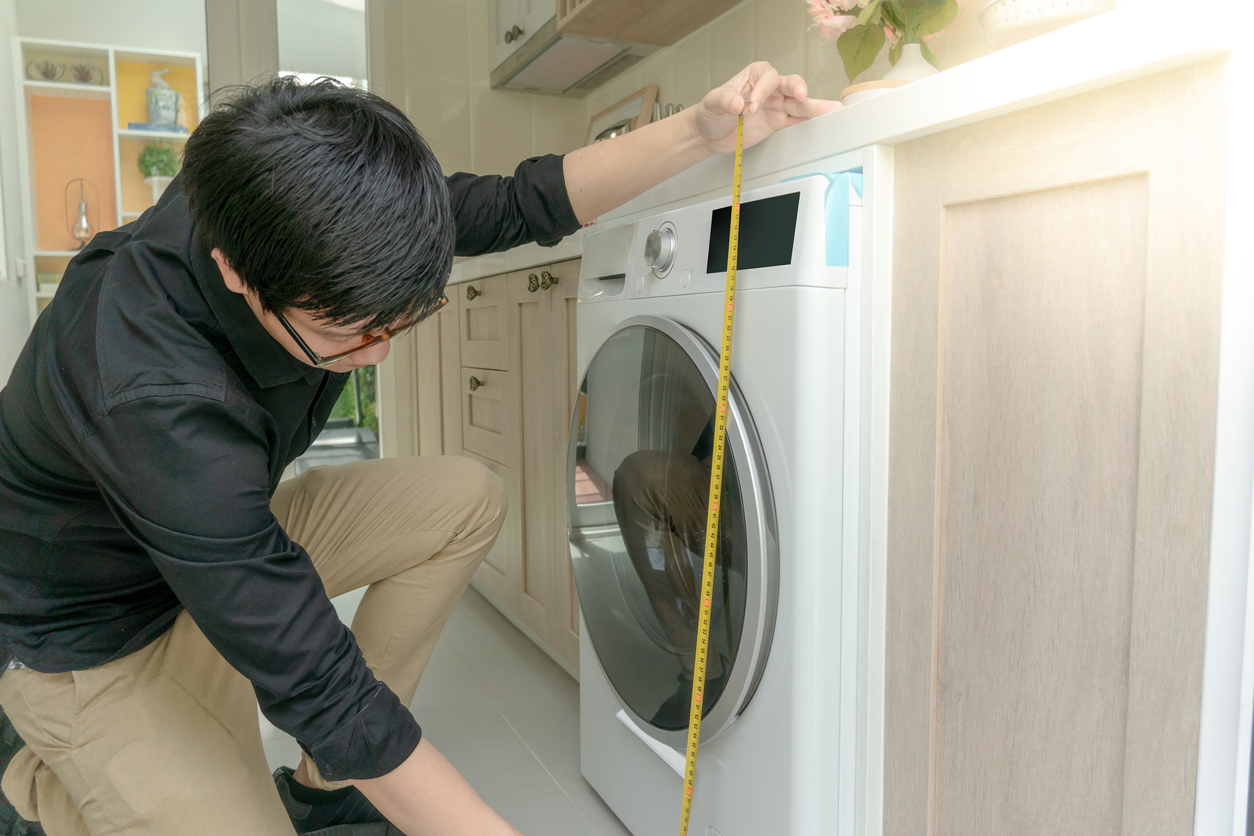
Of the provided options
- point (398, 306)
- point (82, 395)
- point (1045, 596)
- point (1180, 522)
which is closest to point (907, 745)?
point (1045, 596)

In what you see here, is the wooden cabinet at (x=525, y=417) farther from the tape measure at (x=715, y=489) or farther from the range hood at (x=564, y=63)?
the range hood at (x=564, y=63)

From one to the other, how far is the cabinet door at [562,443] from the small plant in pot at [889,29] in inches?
24.8

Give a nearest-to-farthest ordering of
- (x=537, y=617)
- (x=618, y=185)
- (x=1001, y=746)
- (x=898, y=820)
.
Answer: (x=1001, y=746) < (x=898, y=820) < (x=618, y=185) < (x=537, y=617)

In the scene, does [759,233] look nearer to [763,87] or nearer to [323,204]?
[763,87]

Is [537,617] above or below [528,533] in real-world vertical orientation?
below

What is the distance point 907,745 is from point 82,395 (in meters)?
0.89

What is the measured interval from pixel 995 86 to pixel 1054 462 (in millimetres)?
330

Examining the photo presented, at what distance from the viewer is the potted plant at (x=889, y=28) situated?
108cm

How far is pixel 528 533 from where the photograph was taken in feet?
6.46

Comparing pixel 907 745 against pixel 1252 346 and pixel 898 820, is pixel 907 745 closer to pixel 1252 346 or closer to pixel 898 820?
pixel 898 820

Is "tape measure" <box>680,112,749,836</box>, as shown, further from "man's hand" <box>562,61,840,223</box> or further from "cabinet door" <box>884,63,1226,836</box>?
"cabinet door" <box>884,63,1226,836</box>

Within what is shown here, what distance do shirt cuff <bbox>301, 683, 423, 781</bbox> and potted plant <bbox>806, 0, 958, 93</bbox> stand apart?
0.94 metres

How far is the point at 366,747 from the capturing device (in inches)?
28.6

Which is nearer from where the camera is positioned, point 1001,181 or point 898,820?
point 1001,181
